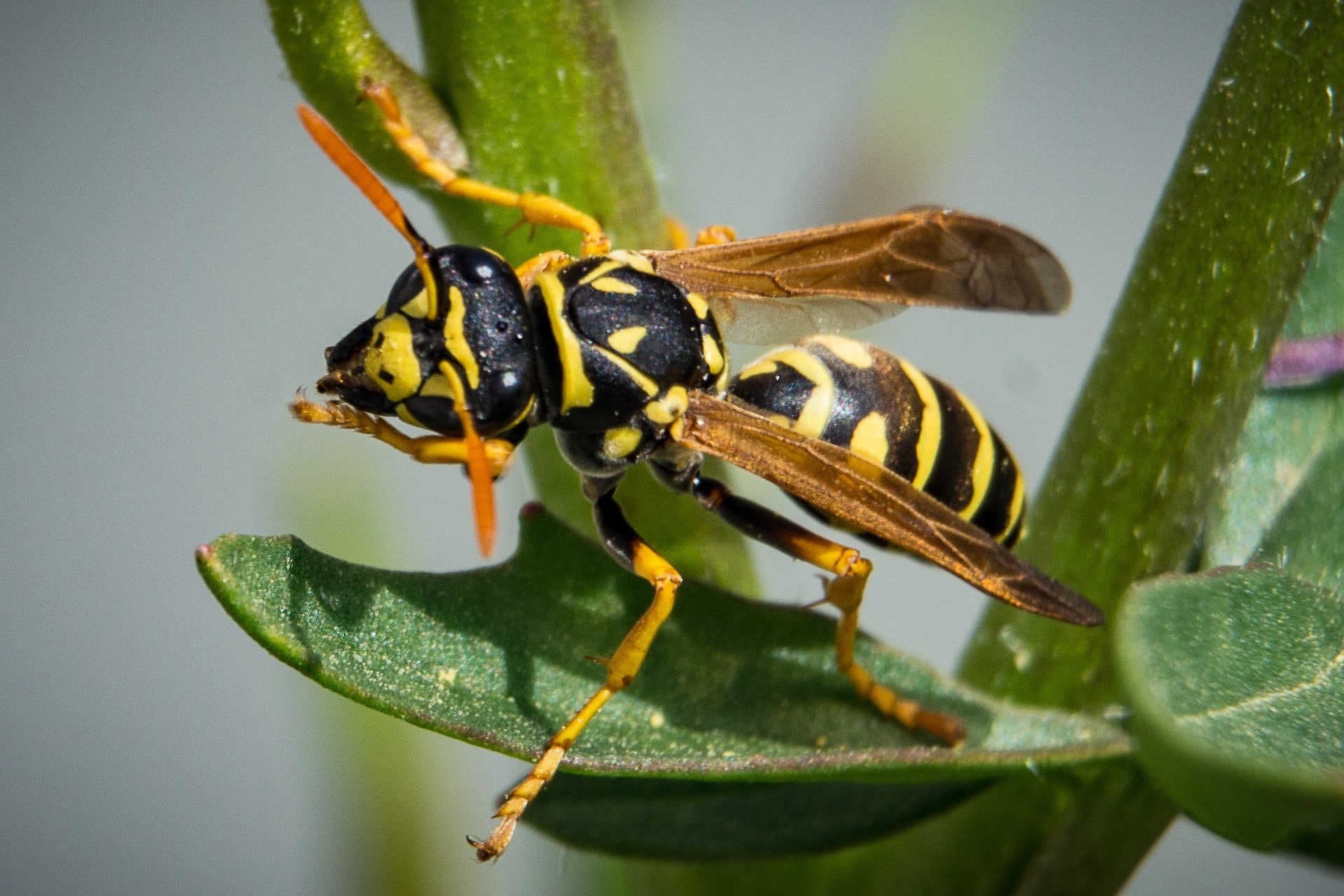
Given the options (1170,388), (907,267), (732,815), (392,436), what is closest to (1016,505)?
(907,267)

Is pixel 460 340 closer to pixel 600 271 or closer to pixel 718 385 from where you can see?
pixel 600 271

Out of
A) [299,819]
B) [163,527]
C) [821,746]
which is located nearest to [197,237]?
[163,527]

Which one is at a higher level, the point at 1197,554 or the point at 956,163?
the point at 956,163

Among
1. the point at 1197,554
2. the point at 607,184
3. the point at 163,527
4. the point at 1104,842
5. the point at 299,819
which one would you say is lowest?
the point at 299,819

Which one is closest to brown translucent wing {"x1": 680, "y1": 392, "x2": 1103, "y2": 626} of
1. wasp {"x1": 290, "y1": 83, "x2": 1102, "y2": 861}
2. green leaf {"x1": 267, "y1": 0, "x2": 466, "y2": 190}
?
wasp {"x1": 290, "y1": 83, "x2": 1102, "y2": 861}

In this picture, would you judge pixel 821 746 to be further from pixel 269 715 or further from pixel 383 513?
pixel 269 715

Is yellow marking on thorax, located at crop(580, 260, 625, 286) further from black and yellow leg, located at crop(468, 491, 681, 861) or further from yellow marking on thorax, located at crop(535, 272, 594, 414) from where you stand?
black and yellow leg, located at crop(468, 491, 681, 861)
